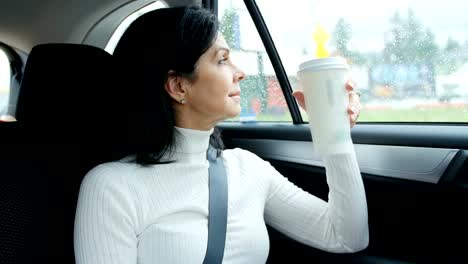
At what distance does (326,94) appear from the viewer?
1.02 m

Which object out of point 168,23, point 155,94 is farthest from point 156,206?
point 168,23

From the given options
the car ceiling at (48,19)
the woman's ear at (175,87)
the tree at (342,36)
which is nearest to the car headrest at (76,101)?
the woman's ear at (175,87)

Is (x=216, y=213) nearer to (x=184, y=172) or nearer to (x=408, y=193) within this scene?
(x=184, y=172)

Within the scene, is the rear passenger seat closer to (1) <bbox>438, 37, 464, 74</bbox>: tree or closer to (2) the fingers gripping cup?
(2) the fingers gripping cup

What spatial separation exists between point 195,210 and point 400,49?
1.01 meters

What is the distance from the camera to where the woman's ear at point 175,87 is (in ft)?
3.86

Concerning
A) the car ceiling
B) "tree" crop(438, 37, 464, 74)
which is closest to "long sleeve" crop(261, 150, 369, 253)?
"tree" crop(438, 37, 464, 74)

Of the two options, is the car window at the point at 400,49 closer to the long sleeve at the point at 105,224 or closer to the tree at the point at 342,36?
the tree at the point at 342,36

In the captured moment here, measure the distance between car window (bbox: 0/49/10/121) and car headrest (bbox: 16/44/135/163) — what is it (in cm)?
195

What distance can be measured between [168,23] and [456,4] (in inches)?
37.4

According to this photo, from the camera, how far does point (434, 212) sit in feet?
4.40

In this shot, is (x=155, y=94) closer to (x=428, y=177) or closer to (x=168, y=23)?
(x=168, y=23)

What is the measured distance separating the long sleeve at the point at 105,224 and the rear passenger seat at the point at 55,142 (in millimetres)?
171

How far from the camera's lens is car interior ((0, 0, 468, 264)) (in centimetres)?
116
